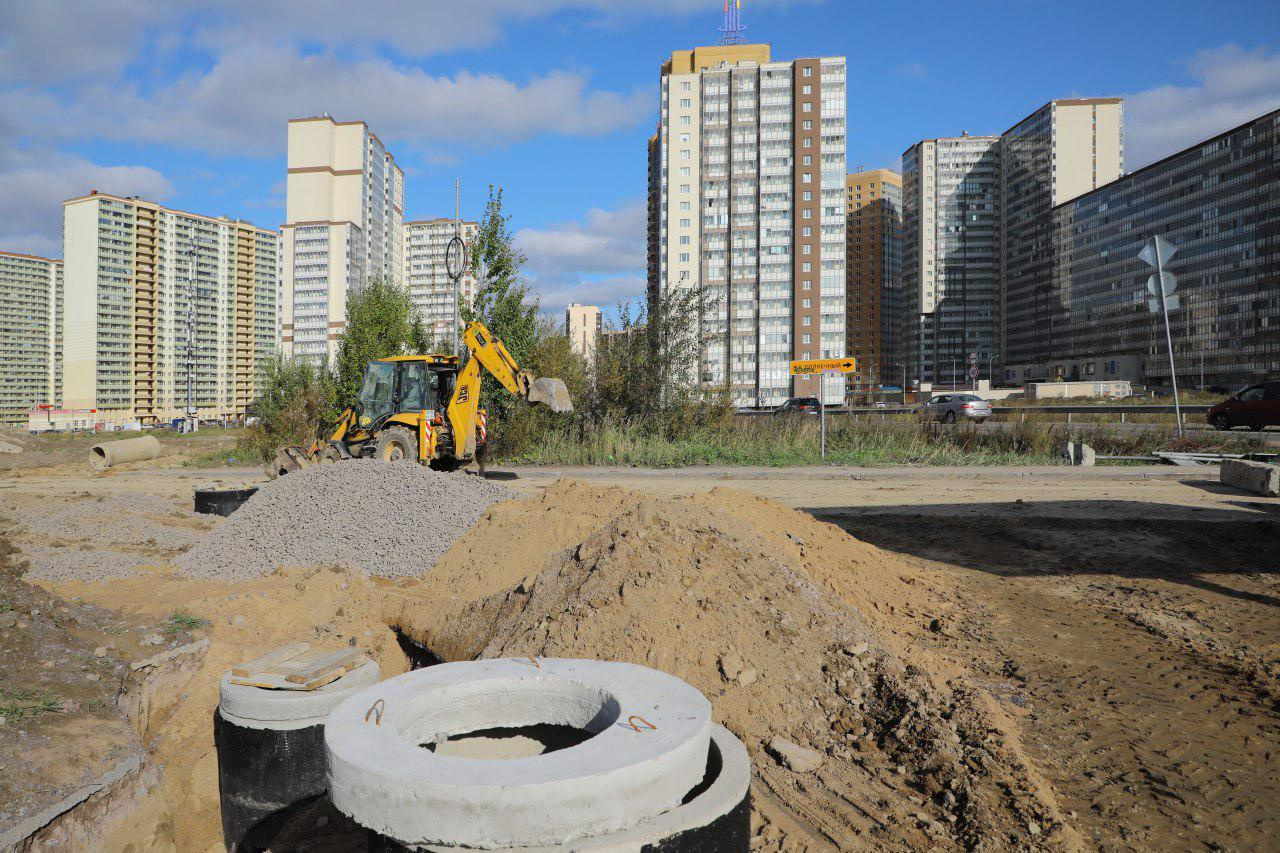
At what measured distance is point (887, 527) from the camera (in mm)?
9758

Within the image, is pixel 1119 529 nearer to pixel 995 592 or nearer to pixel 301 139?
pixel 995 592

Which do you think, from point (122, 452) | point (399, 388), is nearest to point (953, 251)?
point (122, 452)

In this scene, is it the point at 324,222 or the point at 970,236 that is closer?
the point at 324,222

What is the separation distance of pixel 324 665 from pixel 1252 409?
3117cm

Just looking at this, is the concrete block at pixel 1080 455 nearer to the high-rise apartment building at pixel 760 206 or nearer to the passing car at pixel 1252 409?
the passing car at pixel 1252 409

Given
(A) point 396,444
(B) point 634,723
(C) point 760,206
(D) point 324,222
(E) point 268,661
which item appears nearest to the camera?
(B) point 634,723

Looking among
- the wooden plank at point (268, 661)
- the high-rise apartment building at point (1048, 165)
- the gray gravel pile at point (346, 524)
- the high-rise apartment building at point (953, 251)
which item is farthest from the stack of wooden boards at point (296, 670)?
the high-rise apartment building at point (1048, 165)

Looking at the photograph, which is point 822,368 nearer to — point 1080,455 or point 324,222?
point 1080,455

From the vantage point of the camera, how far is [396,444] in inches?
495

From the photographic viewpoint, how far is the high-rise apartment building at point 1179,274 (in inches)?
3307

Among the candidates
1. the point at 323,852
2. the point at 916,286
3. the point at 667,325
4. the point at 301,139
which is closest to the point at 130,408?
the point at 301,139

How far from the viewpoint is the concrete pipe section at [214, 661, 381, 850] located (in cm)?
358

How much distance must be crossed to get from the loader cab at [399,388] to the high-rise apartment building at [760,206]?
7275 centimetres

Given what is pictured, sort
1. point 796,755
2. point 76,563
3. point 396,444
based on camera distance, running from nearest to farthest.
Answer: point 796,755
point 76,563
point 396,444
